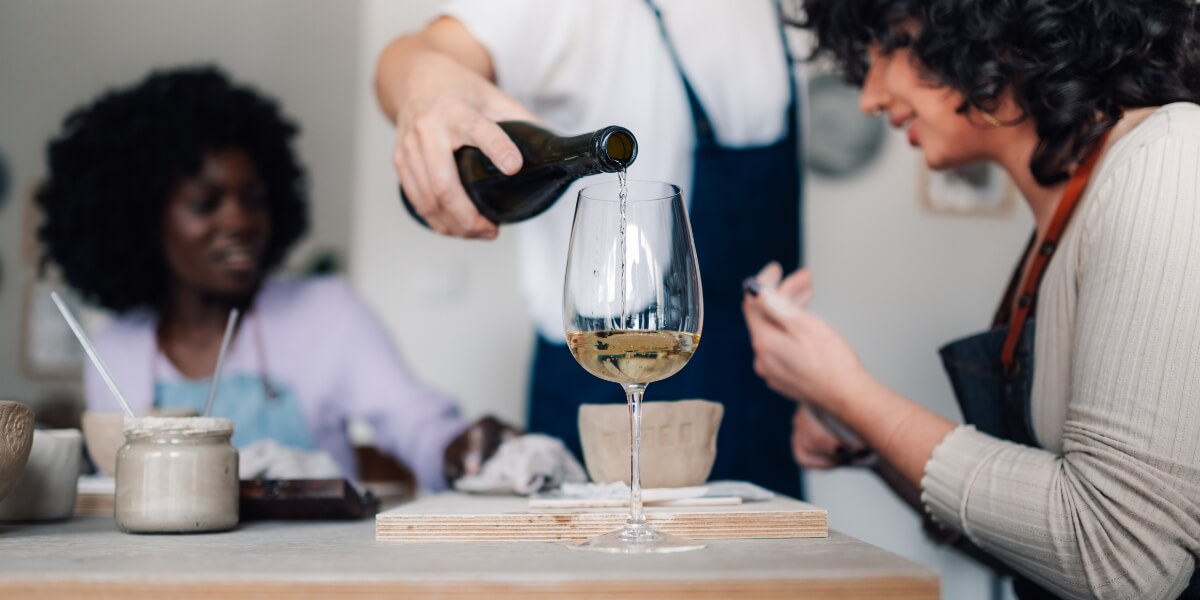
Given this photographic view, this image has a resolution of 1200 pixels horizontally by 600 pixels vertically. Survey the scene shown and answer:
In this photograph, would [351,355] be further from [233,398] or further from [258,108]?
[258,108]

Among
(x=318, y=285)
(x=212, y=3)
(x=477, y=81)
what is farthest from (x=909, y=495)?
(x=212, y=3)

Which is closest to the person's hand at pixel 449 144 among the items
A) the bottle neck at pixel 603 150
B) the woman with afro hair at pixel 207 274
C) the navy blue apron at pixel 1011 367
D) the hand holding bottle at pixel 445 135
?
the hand holding bottle at pixel 445 135

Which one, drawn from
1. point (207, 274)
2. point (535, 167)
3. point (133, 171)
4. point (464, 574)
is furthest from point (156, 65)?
point (464, 574)

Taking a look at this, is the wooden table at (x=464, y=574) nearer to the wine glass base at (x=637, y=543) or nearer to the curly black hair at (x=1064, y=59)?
the wine glass base at (x=637, y=543)

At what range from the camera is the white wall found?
2.10 meters

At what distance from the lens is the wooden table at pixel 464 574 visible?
0.56 metres

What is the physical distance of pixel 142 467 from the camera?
812 millimetres

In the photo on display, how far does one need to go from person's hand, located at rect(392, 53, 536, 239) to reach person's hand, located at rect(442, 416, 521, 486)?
0.33 m

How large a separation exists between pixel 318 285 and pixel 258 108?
0.44 metres

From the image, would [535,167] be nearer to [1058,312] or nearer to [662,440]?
[662,440]

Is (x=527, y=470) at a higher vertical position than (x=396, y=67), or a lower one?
lower

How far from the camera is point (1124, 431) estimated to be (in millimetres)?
864

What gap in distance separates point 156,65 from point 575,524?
1.94m

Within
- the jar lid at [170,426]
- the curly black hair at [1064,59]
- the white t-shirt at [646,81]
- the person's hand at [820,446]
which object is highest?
the white t-shirt at [646,81]
